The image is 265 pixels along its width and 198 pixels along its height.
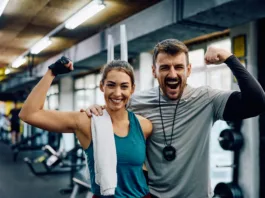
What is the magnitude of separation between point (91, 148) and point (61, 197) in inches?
153

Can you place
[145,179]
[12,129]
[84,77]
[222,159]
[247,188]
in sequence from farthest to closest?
[12,129], [84,77], [222,159], [247,188], [145,179]

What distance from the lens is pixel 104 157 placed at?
4.37 feet

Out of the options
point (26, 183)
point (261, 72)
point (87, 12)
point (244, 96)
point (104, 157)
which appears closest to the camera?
point (104, 157)

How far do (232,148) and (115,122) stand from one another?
8.95ft

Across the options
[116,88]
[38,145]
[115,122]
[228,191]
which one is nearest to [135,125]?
[115,122]

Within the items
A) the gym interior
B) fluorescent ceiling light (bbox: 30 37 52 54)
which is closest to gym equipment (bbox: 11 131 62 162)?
the gym interior

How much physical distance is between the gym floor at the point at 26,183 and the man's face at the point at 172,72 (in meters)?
3.70

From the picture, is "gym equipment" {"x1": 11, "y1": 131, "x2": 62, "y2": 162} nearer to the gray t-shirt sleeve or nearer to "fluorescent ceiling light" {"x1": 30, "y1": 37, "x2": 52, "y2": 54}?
"fluorescent ceiling light" {"x1": 30, "y1": 37, "x2": 52, "y2": 54}

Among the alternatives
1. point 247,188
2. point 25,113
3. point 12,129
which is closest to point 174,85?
point 25,113

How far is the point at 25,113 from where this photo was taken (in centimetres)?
141

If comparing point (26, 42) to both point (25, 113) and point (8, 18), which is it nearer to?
point (8, 18)

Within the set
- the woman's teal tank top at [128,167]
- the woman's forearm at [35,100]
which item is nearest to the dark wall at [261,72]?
the woman's teal tank top at [128,167]

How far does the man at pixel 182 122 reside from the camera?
152 centimetres

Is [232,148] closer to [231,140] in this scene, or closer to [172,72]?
[231,140]
